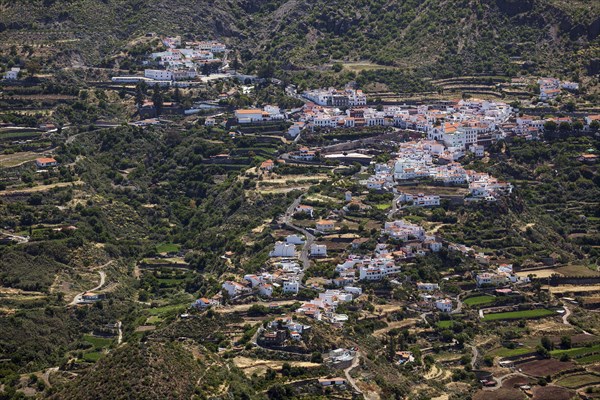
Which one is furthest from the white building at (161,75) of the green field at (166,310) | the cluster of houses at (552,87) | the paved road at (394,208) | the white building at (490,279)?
the white building at (490,279)

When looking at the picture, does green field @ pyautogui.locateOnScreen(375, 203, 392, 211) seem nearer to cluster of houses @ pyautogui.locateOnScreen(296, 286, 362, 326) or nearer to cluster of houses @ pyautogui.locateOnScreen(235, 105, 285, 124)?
→ cluster of houses @ pyautogui.locateOnScreen(296, 286, 362, 326)

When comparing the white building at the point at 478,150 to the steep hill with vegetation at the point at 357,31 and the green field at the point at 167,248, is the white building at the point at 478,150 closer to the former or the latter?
the steep hill with vegetation at the point at 357,31

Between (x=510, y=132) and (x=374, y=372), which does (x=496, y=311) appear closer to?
(x=374, y=372)

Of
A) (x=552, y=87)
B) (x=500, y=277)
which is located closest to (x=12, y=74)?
(x=552, y=87)

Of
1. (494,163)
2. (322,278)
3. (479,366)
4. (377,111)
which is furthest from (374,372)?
(377,111)

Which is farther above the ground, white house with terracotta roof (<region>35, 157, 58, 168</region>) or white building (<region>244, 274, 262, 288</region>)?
white house with terracotta roof (<region>35, 157, 58, 168</region>)

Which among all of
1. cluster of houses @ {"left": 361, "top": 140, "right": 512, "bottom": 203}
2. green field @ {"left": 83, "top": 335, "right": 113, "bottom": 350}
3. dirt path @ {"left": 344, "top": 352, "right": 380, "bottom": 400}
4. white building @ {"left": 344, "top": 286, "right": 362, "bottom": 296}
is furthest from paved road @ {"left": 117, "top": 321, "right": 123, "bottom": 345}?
cluster of houses @ {"left": 361, "top": 140, "right": 512, "bottom": 203}
